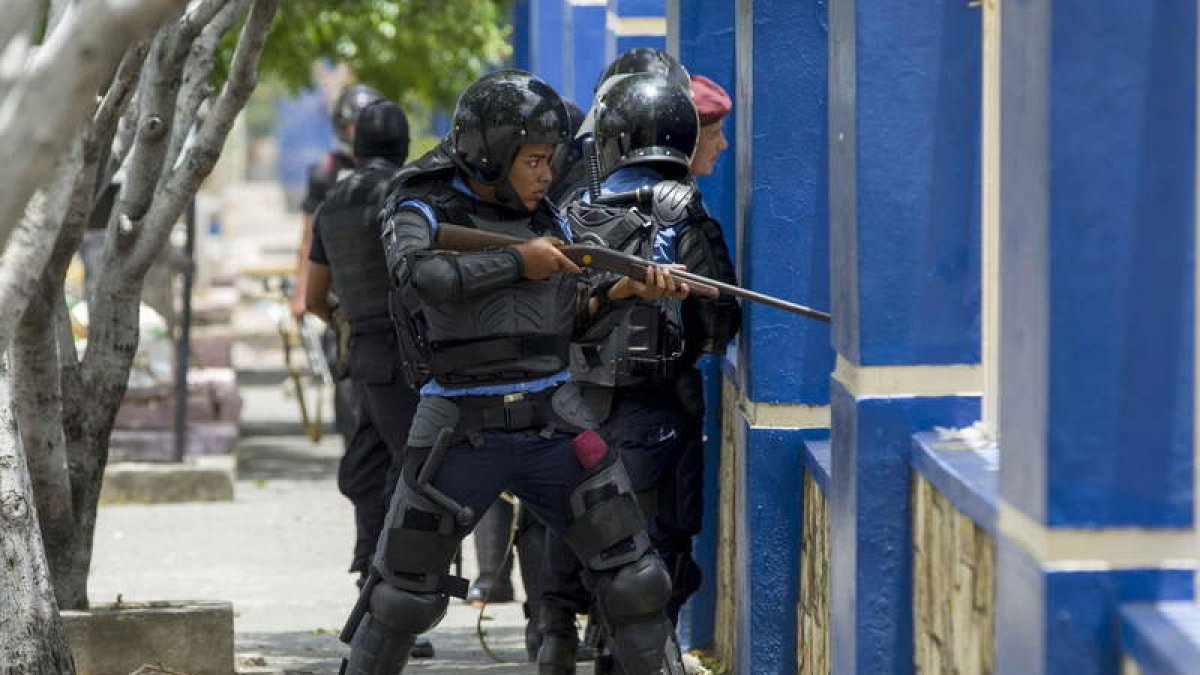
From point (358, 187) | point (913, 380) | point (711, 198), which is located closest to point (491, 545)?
point (358, 187)

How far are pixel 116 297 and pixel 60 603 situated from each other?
1066mm

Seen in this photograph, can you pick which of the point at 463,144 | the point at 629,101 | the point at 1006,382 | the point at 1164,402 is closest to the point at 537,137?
the point at 463,144

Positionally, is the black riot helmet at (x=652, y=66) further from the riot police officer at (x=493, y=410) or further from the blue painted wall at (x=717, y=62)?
the riot police officer at (x=493, y=410)

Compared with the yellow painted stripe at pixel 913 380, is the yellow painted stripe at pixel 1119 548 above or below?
below

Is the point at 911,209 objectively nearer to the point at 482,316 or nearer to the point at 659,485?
the point at 482,316

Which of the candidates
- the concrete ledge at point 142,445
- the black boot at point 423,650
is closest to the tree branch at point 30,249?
A: the black boot at point 423,650

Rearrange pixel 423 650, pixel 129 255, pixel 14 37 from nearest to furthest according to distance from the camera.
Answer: pixel 14 37
pixel 129 255
pixel 423 650

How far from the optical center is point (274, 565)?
11.9m

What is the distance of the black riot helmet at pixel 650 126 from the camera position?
7.35 meters

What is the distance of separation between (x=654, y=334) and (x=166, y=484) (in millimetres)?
7358

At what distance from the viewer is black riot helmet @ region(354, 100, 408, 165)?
9.09 meters

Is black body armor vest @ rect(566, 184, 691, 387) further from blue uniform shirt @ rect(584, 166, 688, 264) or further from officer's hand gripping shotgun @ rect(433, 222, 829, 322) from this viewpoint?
officer's hand gripping shotgun @ rect(433, 222, 829, 322)

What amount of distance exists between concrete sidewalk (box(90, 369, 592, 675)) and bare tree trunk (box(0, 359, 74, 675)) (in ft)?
5.55

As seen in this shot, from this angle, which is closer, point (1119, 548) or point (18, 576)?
point (1119, 548)
